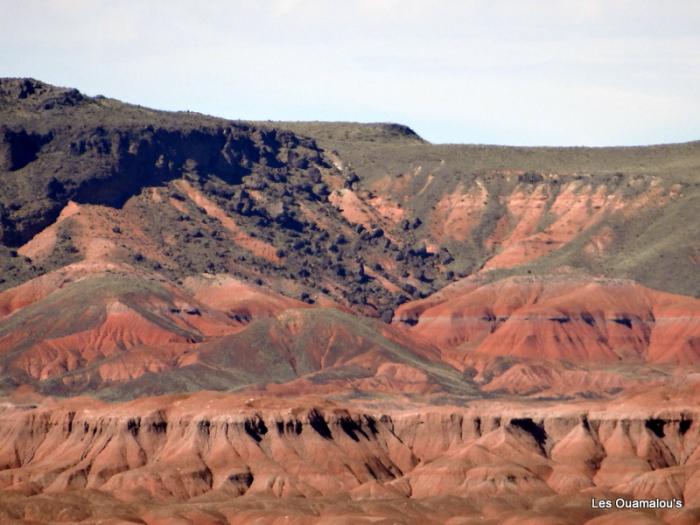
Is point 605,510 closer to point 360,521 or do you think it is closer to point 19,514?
point 360,521

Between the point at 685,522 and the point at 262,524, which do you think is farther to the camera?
the point at 262,524

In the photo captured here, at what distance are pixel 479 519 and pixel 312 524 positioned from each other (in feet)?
55.5

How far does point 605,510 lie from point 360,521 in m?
25.6

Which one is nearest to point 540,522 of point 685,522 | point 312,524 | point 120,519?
point 685,522

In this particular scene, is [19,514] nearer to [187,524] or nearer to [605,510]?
[187,524]

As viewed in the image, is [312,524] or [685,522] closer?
[685,522]

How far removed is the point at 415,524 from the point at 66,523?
115ft

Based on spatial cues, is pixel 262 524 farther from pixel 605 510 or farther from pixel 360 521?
pixel 605 510

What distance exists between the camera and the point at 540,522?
183125 mm

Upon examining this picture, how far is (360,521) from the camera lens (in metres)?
191

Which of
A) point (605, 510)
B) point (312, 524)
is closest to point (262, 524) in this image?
point (312, 524)

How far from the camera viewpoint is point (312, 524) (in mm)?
198625

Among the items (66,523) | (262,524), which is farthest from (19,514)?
(262,524)

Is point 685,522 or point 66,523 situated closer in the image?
point 685,522
